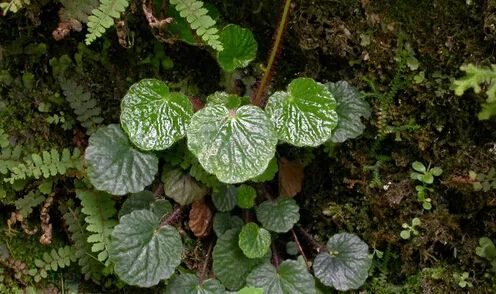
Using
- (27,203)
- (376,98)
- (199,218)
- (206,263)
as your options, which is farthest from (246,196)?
(27,203)

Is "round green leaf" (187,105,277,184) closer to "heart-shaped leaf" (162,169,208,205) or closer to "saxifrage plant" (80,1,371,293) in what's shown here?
"saxifrage plant" (80,1,371,293)

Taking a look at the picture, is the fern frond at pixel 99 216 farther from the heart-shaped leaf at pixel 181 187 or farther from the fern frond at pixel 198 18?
the fern frond at pixel 198 18

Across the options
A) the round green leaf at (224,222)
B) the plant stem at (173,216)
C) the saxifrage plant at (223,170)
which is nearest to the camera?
the saxifrage plant at (223,170)

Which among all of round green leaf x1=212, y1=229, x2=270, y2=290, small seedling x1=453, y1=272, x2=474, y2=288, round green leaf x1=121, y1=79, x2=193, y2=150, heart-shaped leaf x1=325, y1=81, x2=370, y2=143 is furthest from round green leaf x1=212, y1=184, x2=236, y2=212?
small seedling x1=453, y1=272, x2=474, y2=288

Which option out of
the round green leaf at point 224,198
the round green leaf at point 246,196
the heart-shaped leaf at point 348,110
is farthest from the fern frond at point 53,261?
the heart-shaped leaf at point 348,110

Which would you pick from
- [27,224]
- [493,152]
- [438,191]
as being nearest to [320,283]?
[438,191]

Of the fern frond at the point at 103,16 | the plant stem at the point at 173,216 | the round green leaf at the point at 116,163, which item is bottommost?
the plant stem at the point at 173,216

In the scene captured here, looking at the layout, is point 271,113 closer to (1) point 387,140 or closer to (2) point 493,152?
(1) point 387,140

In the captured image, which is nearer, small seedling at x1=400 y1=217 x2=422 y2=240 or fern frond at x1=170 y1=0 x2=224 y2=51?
fern frond at x1=170 y1=0 x2=224 y2=51
